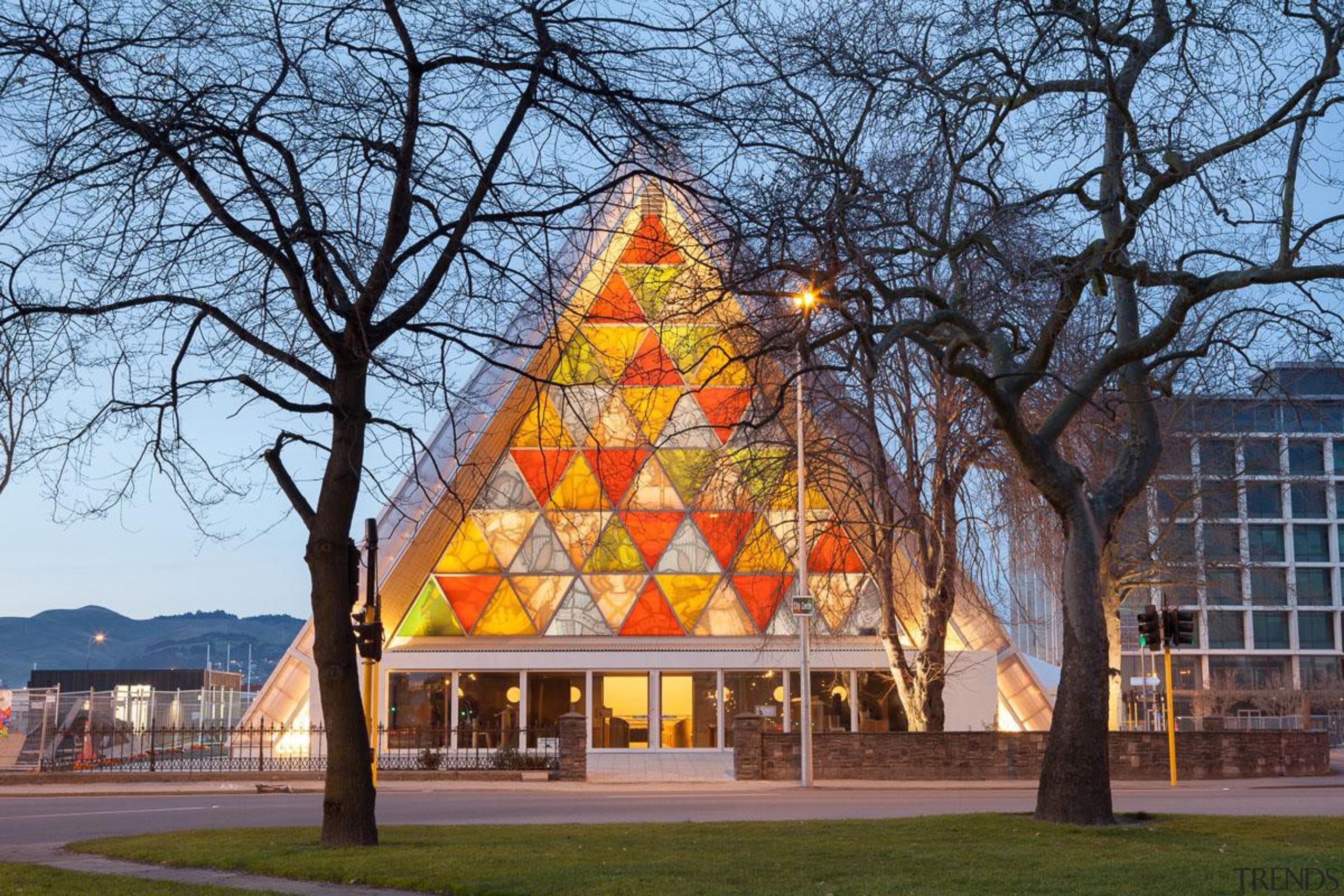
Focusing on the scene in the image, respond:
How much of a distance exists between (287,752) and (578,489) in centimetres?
946

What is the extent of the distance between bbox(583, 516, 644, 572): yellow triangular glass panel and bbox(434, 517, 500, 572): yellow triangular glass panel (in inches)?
96.5

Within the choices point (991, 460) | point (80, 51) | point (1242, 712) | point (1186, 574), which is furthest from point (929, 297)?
point (1242, 712)

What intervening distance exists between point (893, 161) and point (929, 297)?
1459 mm

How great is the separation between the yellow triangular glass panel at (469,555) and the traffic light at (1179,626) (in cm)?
1671

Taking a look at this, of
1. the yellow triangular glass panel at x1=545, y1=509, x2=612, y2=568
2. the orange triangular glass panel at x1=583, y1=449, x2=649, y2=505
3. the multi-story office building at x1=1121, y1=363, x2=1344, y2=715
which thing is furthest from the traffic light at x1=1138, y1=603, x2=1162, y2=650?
the multi-story office building at x1=1121, y1=363, x2=1344, y2=715

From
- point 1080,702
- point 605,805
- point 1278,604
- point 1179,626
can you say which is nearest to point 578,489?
point 605,805

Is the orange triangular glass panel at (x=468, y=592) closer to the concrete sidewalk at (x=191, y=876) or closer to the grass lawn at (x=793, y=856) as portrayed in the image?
the grass lawn at (x=793, y=856)

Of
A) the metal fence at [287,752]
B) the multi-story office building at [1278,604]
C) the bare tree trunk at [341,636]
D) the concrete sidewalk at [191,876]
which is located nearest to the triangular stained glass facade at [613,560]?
the metal fence at [287,752]

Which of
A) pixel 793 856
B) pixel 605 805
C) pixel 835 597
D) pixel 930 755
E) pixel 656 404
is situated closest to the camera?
pixel 793 856

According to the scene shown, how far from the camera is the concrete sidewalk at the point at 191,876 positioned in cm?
1159

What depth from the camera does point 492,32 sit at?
11.8 meters

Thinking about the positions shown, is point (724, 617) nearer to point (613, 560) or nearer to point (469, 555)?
point (613, 560)

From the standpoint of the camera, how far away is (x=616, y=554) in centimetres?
3688

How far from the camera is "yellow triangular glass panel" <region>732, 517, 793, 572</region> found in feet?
97.4
